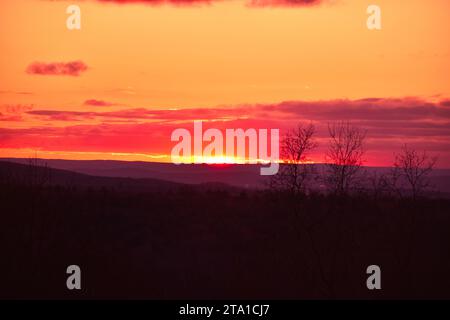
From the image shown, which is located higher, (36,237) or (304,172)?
(304,172)

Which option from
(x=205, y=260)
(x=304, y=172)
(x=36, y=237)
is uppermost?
(x=304, y=172)

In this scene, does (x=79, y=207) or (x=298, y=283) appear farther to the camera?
(x=79, y=207)

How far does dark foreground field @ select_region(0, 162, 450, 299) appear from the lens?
25.6m

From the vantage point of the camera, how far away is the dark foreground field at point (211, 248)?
25.6 m

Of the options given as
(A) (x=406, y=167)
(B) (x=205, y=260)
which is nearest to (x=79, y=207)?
(B) (x=205, y=260)

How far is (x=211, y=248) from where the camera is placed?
131 feet

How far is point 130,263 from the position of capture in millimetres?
34375
